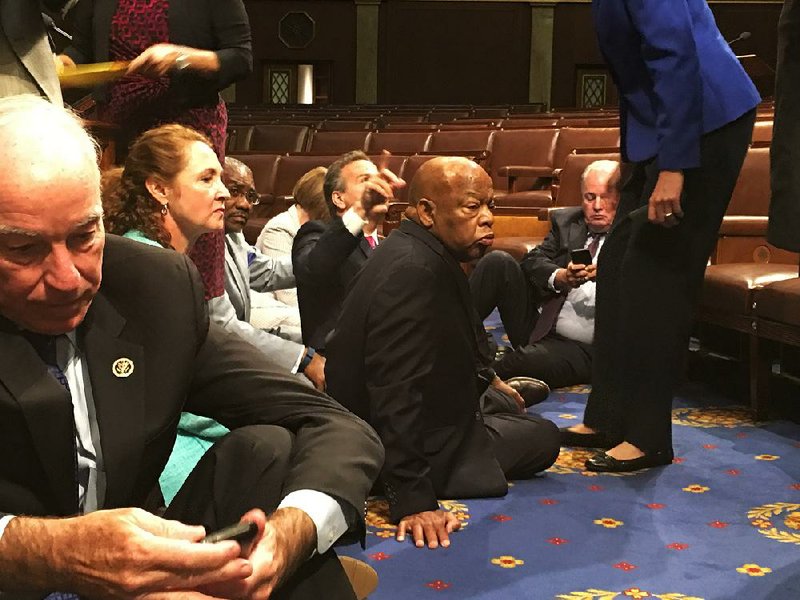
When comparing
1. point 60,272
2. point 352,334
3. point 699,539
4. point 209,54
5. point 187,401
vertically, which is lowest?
point 699,539

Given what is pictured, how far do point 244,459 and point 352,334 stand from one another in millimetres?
1252

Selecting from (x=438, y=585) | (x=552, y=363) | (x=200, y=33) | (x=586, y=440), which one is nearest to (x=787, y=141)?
(x=438, y=585)

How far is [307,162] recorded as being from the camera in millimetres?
6195

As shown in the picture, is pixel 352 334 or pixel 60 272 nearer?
pixel 60 272

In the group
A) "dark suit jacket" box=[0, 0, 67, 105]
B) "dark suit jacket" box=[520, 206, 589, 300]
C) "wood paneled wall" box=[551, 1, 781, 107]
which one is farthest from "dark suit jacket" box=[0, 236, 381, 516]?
"wood paneled wall" box=[551, 1, 781, 107]

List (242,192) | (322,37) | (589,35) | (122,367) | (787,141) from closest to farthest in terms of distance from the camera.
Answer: (122,367) → (787,141) → (242,192) → (589,35) → (322,37)

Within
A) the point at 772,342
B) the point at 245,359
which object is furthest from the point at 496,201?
the point at 245,359

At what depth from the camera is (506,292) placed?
152 inches

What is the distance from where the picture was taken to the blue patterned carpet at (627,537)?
200cm

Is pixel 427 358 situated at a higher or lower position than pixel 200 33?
lower

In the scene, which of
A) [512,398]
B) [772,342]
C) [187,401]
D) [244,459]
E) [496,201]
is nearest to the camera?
[244,459]

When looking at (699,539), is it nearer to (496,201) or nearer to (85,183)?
(85,183)

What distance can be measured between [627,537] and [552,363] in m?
1.42

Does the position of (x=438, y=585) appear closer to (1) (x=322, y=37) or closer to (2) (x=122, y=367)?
(2) (x=122, y=367)
